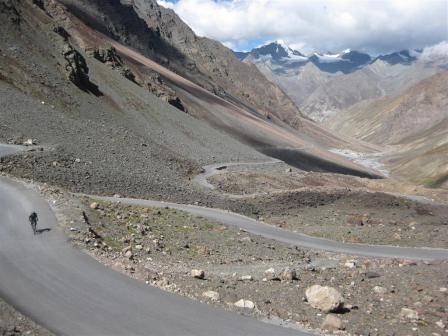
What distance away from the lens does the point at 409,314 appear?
14695 millimetres

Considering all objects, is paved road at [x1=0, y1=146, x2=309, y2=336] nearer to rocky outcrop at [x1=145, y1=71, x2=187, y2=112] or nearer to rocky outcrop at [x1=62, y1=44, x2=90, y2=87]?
rocky outcrop at [x1=62, y1=44, x2=90, y2=87]

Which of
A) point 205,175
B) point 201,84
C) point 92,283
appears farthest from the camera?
point 201,84

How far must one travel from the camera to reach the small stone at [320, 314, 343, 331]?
1322 centimetres

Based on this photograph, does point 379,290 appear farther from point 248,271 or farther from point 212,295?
point 212,295

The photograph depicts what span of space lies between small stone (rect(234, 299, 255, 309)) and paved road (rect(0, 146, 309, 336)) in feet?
3.21

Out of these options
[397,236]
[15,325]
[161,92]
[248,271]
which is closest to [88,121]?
[397,236]

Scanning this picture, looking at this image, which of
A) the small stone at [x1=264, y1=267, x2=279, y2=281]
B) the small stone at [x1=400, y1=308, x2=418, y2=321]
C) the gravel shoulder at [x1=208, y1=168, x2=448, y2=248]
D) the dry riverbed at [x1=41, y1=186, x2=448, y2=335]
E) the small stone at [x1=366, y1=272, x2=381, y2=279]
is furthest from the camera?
the gravel shoulder at [x1=208, y1=168, x2=448, y2=248]

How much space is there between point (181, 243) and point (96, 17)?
449 ft

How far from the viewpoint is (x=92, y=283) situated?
14.1m

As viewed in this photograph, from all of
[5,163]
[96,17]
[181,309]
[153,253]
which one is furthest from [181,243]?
[96,17]

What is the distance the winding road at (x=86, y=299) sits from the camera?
39.1 ft

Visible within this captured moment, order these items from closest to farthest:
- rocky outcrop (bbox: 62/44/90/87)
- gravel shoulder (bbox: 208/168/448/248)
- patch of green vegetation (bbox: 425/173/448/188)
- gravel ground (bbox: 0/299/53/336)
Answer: gravel ground (bbox: 0/299/53/336), gravel shoulder (bbox: 208/168/448/248), rocky outcrop (bbox: 62/44/90/87), patch of green vegetation (bbox: 425/173/448/188)

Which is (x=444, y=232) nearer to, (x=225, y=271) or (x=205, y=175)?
(x=225, y=271)

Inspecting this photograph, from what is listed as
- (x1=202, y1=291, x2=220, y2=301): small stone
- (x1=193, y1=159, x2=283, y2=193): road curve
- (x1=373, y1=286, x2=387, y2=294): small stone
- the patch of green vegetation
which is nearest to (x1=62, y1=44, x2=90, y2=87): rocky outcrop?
(x1=193, y1=159, x2=283, y2=193): road curve
